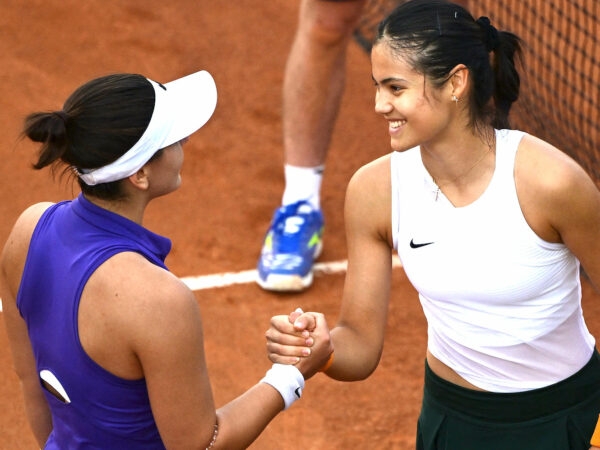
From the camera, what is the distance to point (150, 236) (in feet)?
8.24

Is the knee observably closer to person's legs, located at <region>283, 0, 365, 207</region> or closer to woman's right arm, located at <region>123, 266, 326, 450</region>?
person's legs, located at <region>283, 0, 365, 207</region>

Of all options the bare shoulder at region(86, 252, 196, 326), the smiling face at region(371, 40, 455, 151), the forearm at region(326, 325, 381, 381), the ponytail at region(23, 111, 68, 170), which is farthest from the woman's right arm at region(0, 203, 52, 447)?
the smiling face at region(371, 40, 455, 151)

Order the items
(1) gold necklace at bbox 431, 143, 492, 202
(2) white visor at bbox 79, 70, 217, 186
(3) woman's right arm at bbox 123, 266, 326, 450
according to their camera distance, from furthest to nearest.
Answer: (1) gold necklace at bbox 431, 143, 492, 202 → (2) white visor at bbox 79, 70, 217, 186 → (3) woman's right arm at bbox 123, 266, 326, 450

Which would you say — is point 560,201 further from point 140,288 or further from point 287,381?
point 140,288

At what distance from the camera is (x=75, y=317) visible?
2.37m

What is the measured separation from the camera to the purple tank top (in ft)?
7.83

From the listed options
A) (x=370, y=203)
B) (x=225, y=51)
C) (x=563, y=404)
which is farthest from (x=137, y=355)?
(x=225, y=51)

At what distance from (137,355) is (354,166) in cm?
368

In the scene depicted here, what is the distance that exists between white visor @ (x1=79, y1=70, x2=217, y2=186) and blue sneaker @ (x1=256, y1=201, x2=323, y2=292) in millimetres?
2246

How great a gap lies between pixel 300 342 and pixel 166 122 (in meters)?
0.66

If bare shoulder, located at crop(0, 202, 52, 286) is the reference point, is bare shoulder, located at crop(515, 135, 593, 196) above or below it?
above

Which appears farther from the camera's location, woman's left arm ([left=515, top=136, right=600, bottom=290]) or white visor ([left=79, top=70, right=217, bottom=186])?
woman's left arm ([left=515, top=136, right=600, bottom=290])

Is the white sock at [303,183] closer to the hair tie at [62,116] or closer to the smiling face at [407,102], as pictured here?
the smiling face at [407,102]

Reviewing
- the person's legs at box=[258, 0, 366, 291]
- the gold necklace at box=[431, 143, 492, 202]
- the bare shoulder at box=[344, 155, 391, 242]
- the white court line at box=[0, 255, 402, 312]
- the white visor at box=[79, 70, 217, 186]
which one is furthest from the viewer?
the white court line at box=[0, 255, 402, 312]
